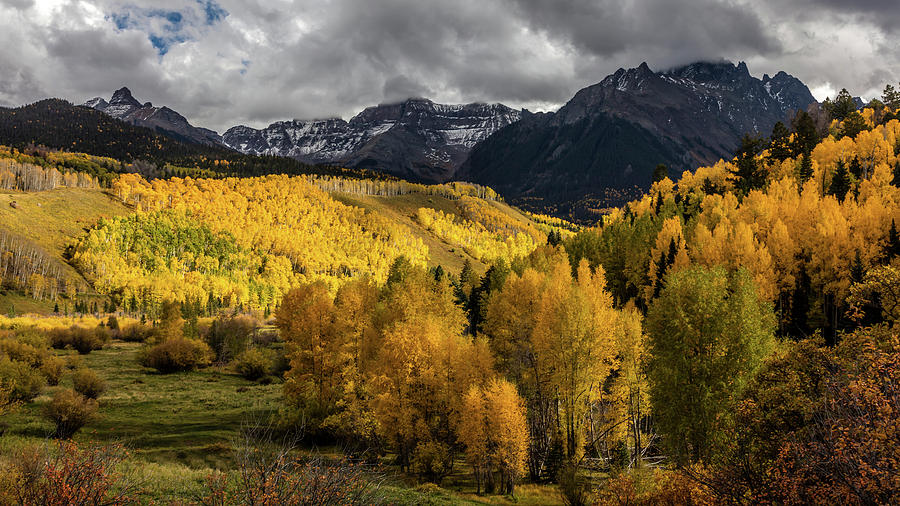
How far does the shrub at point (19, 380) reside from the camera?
47.8 meters

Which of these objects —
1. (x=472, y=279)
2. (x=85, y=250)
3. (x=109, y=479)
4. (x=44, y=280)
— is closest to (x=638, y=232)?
(x=472, y=279)

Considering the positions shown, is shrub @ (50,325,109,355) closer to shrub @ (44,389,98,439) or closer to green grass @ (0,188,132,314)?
green grass @ (0,188,132,314)

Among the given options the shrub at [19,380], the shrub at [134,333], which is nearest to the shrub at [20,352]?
the shrub at [19,380]

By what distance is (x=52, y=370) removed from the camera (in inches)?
2458

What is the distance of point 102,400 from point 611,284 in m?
80.0

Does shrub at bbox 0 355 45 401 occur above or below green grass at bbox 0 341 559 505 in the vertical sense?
above

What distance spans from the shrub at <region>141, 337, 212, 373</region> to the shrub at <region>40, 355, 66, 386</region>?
15.3 metres

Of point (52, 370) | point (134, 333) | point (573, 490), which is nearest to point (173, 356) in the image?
point (52, 370)

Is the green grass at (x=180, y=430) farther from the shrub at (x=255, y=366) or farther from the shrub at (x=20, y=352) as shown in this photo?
Answer: the shrub at (x=20, y=352)

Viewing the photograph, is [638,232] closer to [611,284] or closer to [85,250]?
[611,284]

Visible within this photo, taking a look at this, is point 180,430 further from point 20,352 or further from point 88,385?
point 20,352

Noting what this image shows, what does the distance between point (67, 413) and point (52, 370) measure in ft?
106

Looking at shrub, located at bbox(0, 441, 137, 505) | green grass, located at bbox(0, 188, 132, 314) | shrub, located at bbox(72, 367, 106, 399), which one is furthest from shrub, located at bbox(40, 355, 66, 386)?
green grass, located at bbox(0, 188, 132, 314)

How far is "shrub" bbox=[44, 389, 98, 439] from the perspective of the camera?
128 ft
